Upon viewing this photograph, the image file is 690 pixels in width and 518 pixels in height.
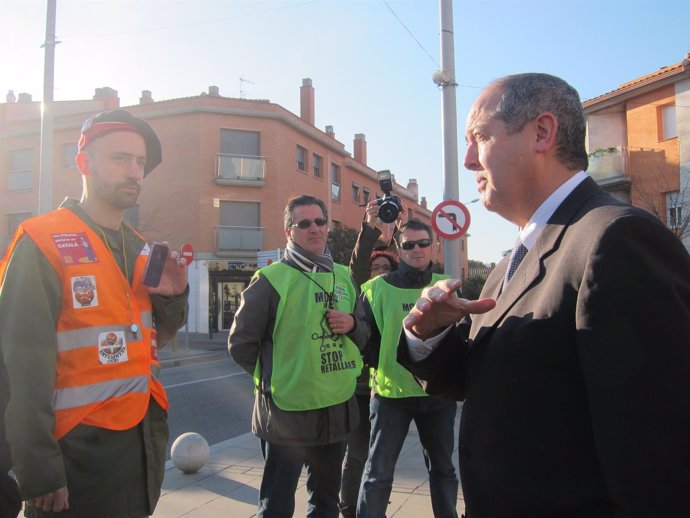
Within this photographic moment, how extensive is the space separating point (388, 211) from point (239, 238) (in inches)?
950

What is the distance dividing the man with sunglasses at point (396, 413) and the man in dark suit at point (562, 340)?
6.11ft

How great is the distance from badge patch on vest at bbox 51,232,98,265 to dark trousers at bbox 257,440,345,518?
4.66ft

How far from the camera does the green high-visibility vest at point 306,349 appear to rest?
3105 millimetres

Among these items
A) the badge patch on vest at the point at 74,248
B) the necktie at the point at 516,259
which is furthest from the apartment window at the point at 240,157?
the necktie at the point at 516,259

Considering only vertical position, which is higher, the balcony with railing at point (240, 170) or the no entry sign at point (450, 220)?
the balcony with railing at point (240, 170)

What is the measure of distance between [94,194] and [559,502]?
2.11m

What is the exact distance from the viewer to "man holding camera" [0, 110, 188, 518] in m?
1.94

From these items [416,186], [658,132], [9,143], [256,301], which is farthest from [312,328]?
[416,186]

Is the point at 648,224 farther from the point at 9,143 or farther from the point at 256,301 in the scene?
the point at 9,143

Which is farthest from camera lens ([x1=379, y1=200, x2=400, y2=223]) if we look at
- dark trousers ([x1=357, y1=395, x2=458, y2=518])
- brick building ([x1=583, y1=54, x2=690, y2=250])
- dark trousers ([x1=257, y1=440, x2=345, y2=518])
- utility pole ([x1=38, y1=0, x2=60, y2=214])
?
brick building ([x1=583, y1=54, x2=690, y2=250])

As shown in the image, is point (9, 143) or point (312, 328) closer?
point (312, 328)

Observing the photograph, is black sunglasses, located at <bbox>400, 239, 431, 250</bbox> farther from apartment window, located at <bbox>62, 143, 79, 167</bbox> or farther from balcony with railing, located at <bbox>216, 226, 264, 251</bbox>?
apartment window, located at <bbox>62, 143, 79, 167</bbox>

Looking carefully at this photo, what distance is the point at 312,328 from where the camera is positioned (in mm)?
3217

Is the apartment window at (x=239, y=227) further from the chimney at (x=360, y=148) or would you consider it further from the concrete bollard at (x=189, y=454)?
the concrete bollard at (x=189, y=454)
